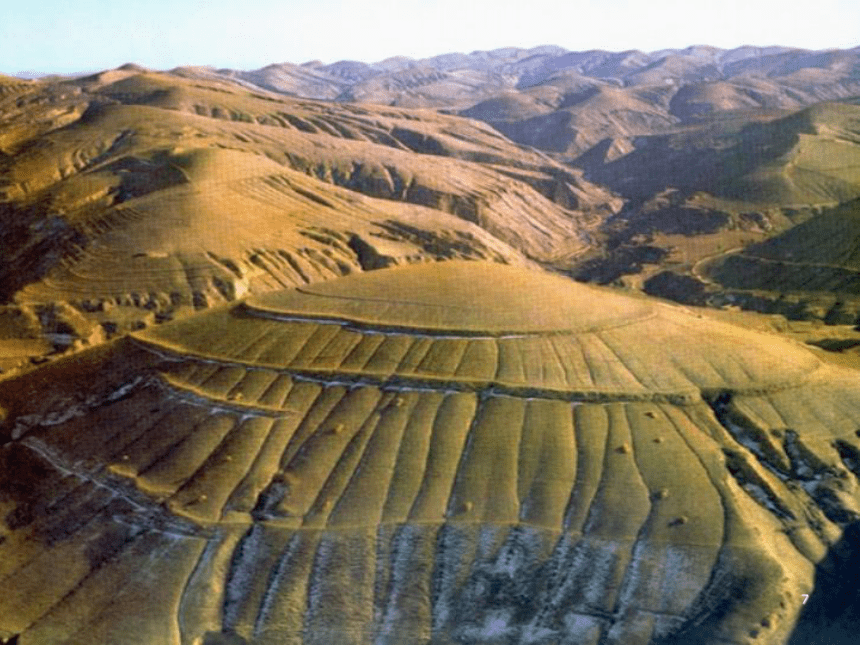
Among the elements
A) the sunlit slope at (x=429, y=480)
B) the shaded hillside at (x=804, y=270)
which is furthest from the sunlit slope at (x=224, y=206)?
the shaded hillside at (x=804, y=270)

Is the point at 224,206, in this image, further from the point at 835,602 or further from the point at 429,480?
the point at 835,602

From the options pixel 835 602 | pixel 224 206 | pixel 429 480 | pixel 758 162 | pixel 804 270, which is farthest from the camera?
pixel 758 162

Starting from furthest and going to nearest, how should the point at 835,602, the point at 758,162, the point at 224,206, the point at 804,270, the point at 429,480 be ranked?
the point at 758,162 < the point at 804,270 < the point at 224,206 < the point at 429,480 < the point at 835,602

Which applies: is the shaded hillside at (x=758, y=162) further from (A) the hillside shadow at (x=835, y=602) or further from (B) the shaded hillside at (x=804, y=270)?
(A) the hillside shadow at (x=835, y=602)

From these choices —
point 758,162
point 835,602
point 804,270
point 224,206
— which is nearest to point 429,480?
point 835,602

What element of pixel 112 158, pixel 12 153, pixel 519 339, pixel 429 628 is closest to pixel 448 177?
pixel 112 158

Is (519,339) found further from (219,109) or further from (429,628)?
(219,109)
